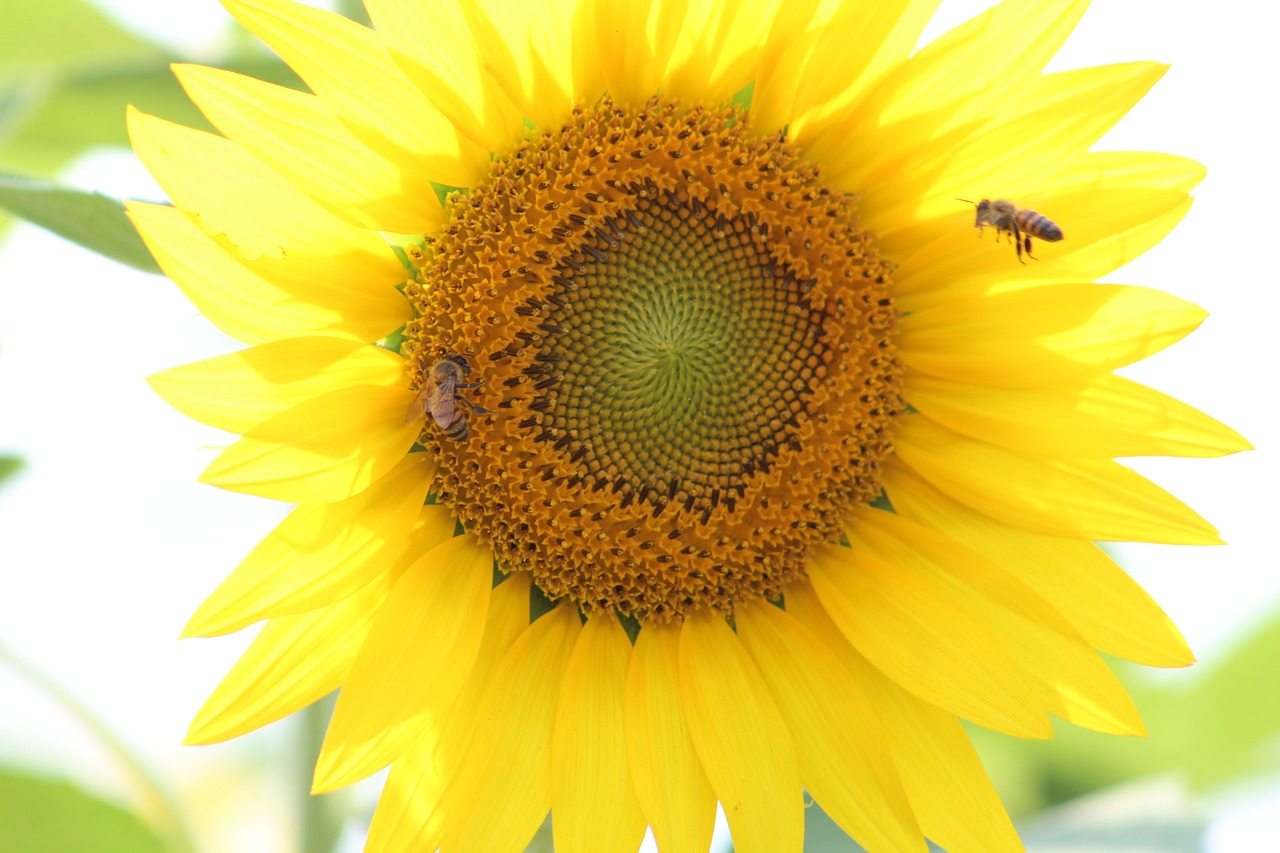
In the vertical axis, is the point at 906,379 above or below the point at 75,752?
below

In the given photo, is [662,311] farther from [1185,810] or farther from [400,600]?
[1185,810]

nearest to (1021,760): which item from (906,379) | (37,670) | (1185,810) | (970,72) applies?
(1185,810)

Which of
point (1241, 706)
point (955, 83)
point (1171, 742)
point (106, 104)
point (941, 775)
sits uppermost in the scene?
point (106, 104)

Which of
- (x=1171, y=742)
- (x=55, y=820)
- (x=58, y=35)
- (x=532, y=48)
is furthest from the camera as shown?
(x=1171, y=742)

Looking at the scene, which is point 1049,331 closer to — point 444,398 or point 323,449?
point 444,398

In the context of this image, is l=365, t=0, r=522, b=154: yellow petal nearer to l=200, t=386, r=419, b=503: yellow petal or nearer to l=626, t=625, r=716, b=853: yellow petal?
l=200, t=386, r=419, b=503: yellow petal

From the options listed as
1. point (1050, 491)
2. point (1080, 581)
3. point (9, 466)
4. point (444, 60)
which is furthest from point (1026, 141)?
point (9, 466)
